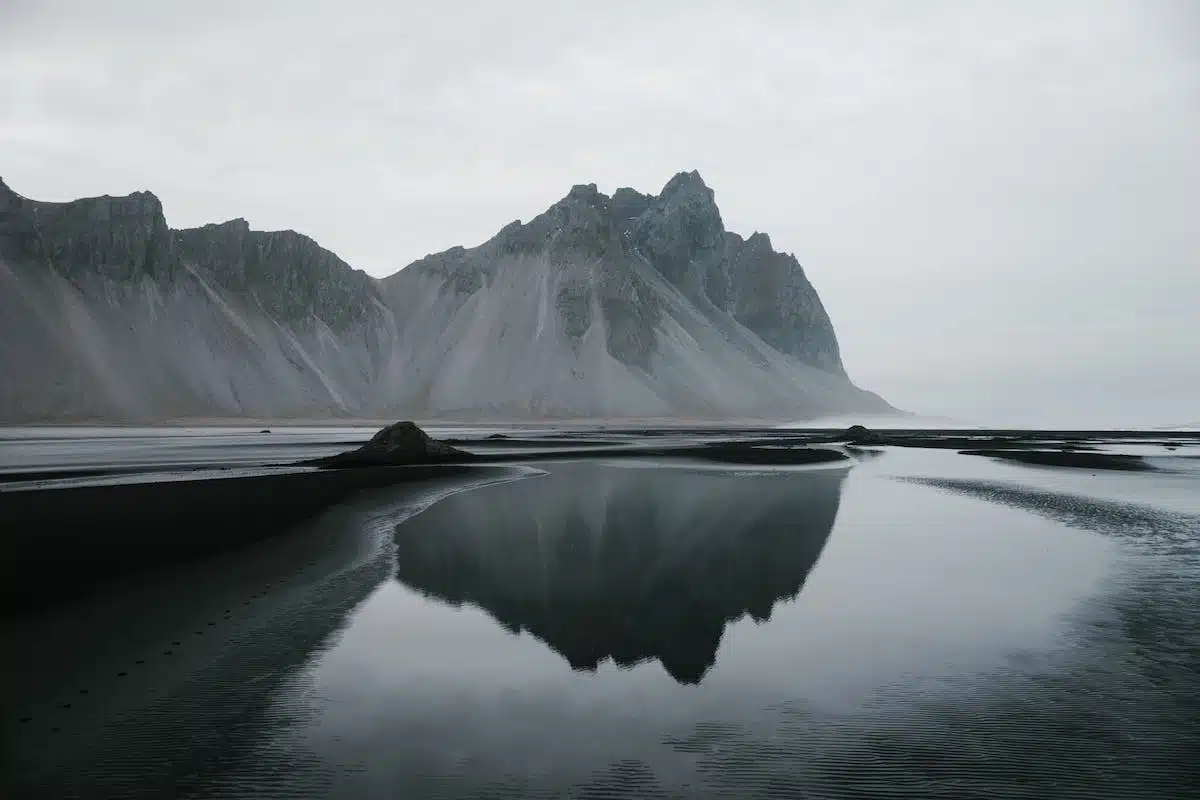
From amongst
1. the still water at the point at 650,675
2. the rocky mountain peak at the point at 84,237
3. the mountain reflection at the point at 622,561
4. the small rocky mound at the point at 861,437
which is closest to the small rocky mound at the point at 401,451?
the mountain reflection at the point at 622,561

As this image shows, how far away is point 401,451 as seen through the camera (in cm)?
5069

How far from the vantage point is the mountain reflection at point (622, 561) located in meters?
11.9

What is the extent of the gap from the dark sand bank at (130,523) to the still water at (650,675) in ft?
5.83

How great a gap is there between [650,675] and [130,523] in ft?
58.2

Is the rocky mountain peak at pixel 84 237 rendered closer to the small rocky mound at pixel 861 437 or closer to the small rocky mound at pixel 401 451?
the small rocky mound at pixel 401 451

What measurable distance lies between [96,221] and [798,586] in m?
225

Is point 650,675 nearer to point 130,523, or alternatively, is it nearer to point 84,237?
point 130,523

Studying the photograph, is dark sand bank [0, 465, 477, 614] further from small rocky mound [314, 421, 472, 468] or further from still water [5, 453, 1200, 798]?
small rocky mound [314, 421, 472, 468]

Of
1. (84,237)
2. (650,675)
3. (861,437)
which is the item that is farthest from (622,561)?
(84,237)

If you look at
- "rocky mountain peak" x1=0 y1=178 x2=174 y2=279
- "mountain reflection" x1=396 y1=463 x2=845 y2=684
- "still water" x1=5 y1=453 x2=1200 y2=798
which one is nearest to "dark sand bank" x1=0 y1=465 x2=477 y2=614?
"still water" x1=5 y1=453 x2=1200 y2=798

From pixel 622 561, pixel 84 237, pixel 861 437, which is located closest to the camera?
pixel 622 561

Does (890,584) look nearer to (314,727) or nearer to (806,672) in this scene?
(806,672)

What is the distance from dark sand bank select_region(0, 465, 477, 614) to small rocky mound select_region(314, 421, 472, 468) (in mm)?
12688

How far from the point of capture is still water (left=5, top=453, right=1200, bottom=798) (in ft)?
22.7
